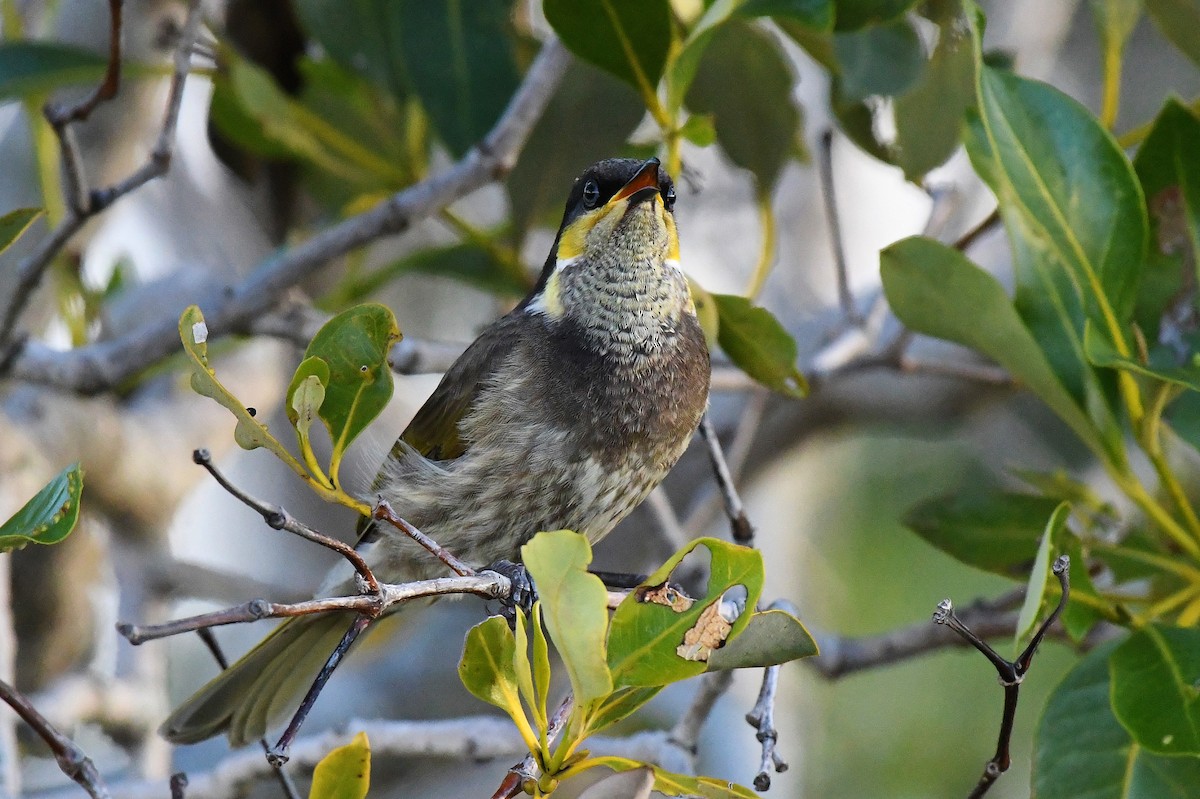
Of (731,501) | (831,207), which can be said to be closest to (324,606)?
(731,501)

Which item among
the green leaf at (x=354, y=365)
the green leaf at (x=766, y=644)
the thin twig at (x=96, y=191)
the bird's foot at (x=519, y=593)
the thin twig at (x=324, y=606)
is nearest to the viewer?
the thin twig at (x=324, y=606)

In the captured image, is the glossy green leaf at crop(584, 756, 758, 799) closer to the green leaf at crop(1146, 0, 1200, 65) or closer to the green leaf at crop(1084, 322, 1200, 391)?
the green leaf at crop(1084, 322, 1200, 391)

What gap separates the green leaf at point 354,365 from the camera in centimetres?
144

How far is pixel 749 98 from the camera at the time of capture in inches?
104

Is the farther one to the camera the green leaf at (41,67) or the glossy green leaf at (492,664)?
the green leaf at (41,67)

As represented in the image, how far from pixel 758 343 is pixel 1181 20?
1.07m

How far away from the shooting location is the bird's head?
7.61 ft

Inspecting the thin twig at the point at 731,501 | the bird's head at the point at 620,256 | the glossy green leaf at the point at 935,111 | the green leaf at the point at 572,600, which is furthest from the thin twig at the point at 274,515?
the glossy green leaf at the point at 935,111

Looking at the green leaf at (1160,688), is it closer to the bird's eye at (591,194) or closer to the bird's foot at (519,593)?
the bird's foot at (519,593)

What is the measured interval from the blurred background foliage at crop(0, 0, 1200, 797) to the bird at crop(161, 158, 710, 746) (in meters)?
0.16

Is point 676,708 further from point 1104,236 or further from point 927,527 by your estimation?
point 1104,236

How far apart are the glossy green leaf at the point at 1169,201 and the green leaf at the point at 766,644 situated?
3.44ft

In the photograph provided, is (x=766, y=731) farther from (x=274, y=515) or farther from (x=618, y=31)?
(x=618, y=31)

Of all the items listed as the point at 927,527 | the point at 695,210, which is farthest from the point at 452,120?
the point at 695,210
